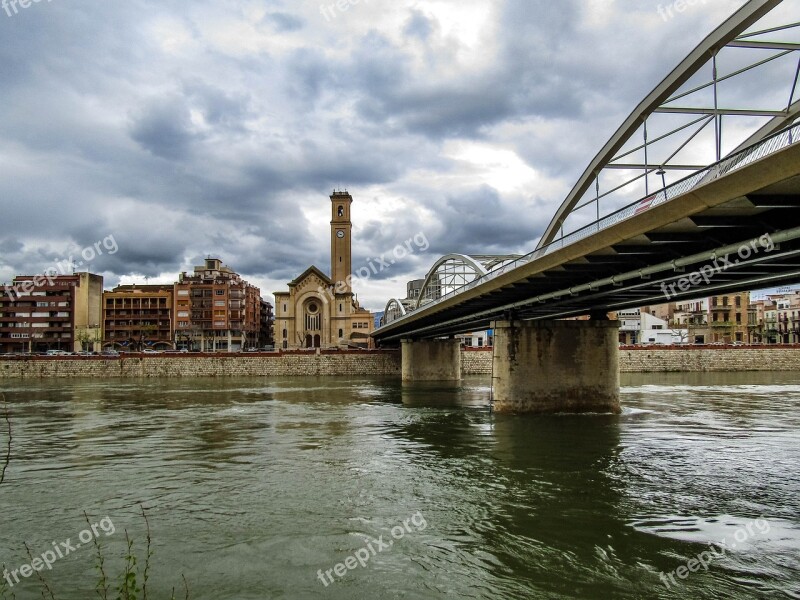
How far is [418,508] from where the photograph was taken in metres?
14.4

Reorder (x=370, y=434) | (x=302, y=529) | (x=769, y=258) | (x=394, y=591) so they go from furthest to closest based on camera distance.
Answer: (x=370, y=434) → (x=769, y=258) → (x=302, y=529) → (x=394, y=591)

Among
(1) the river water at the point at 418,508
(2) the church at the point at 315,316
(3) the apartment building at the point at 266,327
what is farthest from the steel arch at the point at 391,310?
(1) the river water at the point at 418,508

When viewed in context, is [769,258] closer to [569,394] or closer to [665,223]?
[665,223]

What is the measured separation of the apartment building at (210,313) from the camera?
11362 cm

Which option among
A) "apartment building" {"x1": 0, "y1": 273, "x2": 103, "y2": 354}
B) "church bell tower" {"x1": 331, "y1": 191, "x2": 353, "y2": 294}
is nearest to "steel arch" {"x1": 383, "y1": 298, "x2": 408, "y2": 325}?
"church bell tower" {"x1": 331, "y1": 191, "x2": 353, "y2": 294}

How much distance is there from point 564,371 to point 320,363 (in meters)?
56.8

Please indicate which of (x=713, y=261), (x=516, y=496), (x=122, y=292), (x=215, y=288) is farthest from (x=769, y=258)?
(x=122, y=292)

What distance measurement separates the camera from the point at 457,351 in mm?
71938

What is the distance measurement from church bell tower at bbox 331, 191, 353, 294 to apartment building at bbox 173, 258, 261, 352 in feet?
73.6

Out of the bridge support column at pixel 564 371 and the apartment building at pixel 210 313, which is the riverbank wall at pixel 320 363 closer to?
the apartment building at pixel 210 313

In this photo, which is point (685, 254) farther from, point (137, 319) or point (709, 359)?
point (137, 319)

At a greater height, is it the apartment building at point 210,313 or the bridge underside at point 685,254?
the apartment building at point 210,313

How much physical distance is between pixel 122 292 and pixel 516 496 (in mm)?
116457

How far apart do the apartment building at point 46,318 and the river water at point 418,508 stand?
9042 cm
